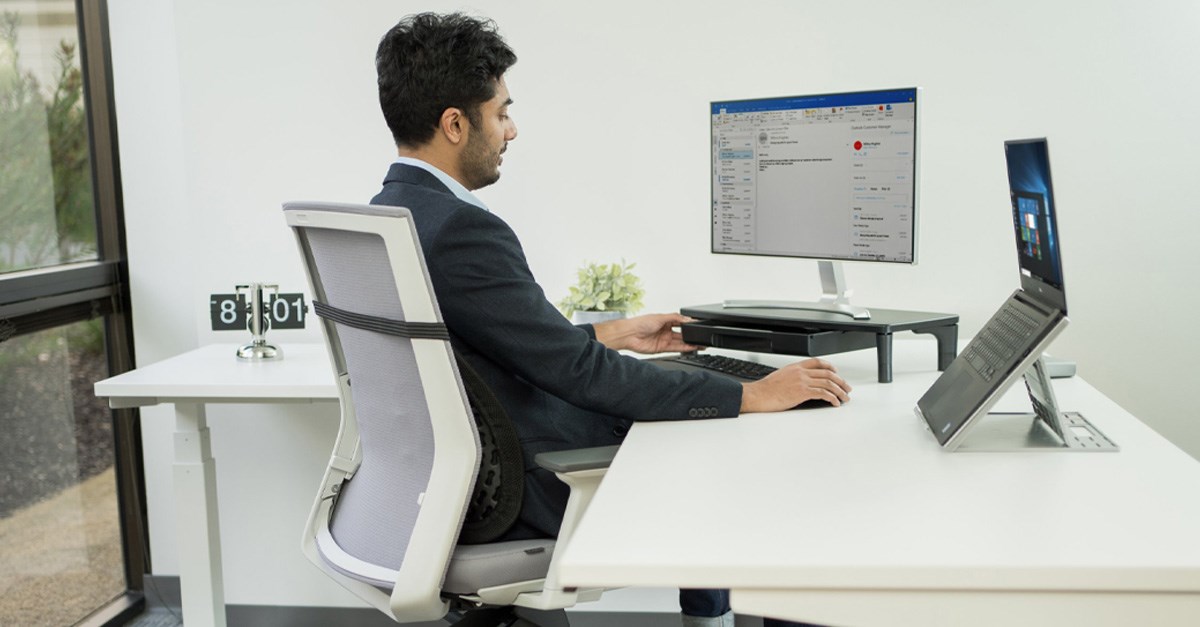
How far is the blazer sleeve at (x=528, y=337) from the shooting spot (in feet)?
5.77

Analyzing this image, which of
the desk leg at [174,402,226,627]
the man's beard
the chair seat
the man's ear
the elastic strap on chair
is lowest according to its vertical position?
the desk leg at [174,402,226,627]

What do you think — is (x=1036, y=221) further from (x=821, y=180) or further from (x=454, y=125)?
(x=454, y=125)

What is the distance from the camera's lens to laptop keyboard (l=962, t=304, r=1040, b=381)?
1.61 meters

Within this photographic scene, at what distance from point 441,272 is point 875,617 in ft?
2.89

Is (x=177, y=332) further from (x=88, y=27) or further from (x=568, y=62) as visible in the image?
(x=568, y=62)

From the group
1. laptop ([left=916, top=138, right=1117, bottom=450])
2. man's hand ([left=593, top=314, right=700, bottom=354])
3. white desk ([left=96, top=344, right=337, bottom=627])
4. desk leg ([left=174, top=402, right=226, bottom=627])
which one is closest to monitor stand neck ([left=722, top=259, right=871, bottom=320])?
man's hand ([left=593, top=314, right=700, bottom=354])

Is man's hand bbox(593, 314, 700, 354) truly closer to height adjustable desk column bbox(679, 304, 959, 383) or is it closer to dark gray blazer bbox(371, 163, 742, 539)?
height adjustable desk column bbox(679, 304, 959, 383)

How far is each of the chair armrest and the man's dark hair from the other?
638 millimetres

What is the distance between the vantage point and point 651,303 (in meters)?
2.95

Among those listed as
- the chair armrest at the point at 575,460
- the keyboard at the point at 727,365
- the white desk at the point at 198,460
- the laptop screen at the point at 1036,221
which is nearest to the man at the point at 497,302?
the chair armrest at the point at 575,460

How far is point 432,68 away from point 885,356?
0.99 meters

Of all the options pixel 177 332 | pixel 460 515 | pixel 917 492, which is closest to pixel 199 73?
pixel 177 332

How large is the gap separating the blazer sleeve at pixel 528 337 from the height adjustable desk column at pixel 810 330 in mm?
363

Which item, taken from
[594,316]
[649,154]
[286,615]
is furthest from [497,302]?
[286,615]
